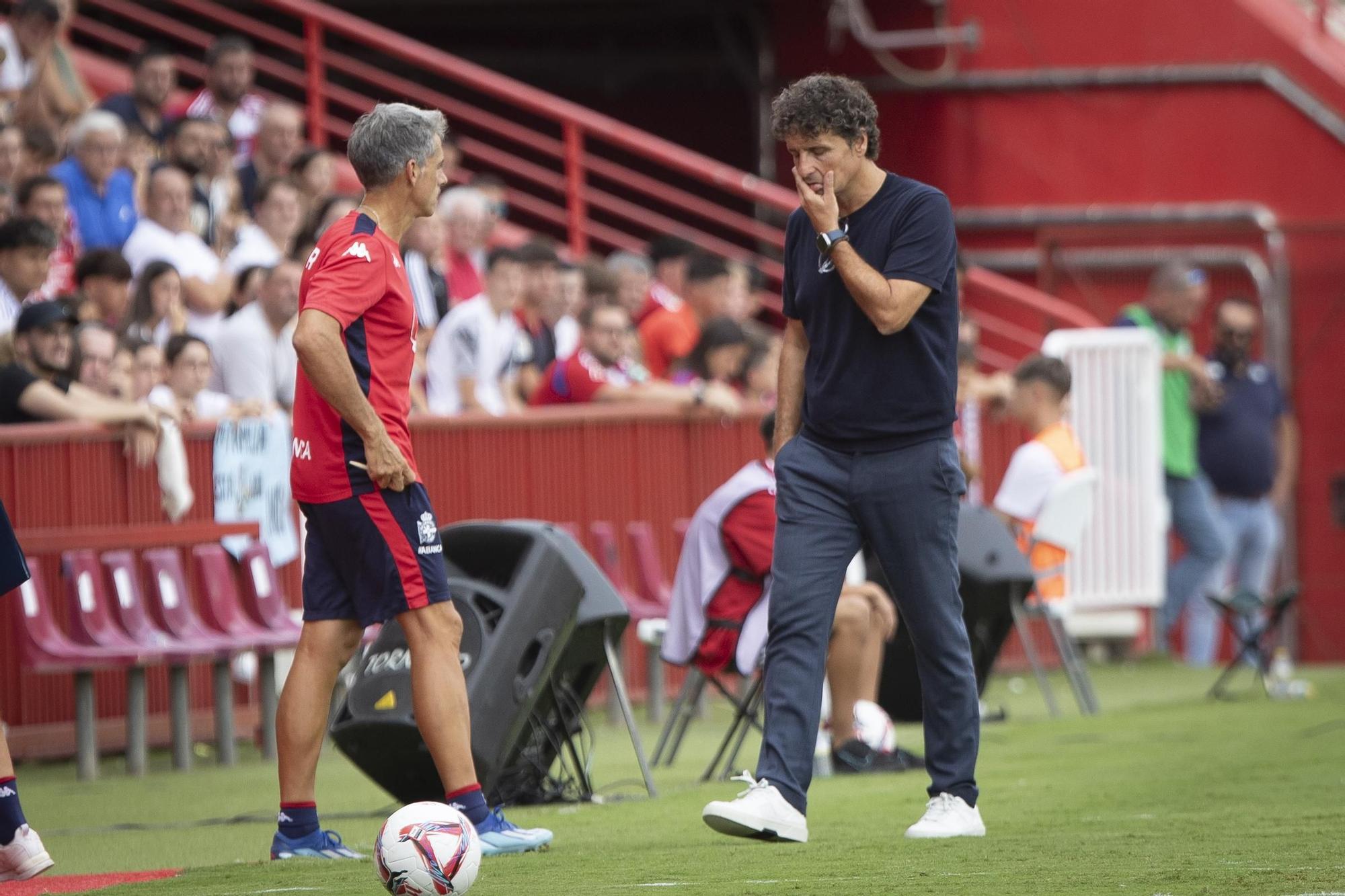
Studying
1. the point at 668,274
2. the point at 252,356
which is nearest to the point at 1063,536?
the point at 668,274

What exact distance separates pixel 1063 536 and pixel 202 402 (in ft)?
14.5

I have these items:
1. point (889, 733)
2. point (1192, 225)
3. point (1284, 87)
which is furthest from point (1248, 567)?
point (889, 733)

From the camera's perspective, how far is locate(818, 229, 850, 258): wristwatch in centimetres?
609

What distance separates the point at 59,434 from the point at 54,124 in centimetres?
384

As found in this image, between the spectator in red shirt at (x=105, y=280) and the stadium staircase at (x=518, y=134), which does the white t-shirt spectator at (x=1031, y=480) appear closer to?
the stadium staircase at (x=518, y=134)

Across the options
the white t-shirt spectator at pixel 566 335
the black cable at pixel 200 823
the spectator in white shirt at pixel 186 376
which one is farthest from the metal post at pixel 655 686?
the black cable at pixel 200 823

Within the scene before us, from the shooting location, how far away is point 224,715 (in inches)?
386

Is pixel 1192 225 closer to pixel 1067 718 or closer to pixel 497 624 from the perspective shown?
pixel 1067 718

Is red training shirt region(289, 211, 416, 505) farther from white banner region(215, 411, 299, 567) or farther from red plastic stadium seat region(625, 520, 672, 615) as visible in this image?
red plastic stadium seat region(625, 520, 672, 615)

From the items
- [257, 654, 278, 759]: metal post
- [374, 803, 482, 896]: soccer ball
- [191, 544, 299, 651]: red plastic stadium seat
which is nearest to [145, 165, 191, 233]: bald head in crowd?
[191, 544, 299, 651]: red plastic stadium seat

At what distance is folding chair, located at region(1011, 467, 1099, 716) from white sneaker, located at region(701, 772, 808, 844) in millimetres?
4834

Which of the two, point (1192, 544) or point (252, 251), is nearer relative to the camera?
point (252, 251)

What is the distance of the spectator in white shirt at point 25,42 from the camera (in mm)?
12672

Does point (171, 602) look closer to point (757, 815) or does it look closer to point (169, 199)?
point (169, 199)
